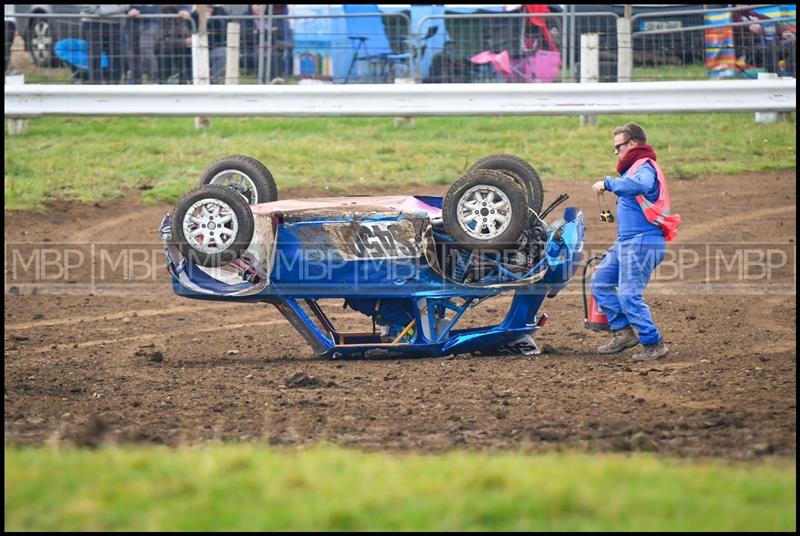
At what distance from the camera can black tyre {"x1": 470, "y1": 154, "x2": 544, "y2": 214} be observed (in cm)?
985

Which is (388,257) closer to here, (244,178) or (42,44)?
(244,178)

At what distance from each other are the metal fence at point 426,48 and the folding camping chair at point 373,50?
0.07 feet

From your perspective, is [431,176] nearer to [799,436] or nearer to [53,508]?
[799,436]

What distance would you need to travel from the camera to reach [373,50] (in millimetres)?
19719

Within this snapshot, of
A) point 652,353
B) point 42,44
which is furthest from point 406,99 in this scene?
point 42,44

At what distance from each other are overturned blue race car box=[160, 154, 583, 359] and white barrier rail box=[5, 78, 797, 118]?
15.4 feet

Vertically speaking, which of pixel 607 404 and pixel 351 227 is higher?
pixel 351 227

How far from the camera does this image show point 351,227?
9.12 meters

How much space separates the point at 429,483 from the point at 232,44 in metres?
13.9

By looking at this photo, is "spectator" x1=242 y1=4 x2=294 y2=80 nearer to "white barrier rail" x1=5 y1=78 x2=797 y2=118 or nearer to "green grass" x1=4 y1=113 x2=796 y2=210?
"green grass" x1=4 y1=113 x2=796 y2=210

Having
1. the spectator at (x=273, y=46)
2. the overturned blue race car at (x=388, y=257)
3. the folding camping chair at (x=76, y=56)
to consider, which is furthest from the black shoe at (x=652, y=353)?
the folding camping chair at (x=76, y=56)

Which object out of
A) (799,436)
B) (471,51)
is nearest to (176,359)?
(799,436)

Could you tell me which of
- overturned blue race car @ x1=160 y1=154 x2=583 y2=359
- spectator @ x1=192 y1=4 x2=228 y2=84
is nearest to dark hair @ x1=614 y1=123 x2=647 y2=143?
overturned blue race car @ x1=160 y1=154 x2=583 y2=359

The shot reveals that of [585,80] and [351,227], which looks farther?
[585,80]
